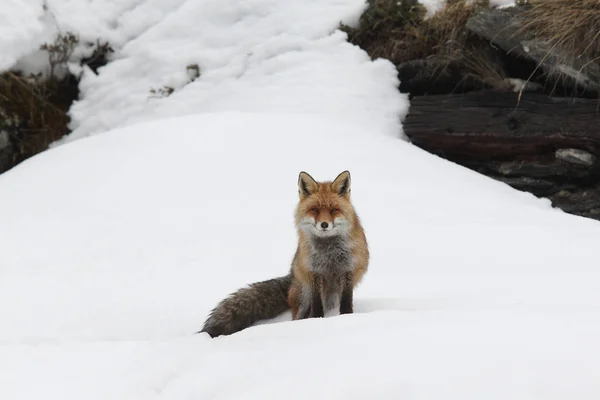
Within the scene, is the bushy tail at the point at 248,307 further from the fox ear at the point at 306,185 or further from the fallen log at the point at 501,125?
the fallen log at the point at 501,125

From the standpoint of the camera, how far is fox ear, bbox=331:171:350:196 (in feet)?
12.4

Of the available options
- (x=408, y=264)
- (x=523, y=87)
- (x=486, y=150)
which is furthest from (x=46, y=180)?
(x=523, y=87)

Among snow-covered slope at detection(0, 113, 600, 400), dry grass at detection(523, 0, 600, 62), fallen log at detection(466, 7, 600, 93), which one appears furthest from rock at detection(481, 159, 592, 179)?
dry grass at detection(523, 0, 600, 62)

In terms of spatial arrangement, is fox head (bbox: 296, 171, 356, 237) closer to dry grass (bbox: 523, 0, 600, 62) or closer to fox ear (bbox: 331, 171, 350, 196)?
fox ear (bbox: 331, 171, 350, 196)

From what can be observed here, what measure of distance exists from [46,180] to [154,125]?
1597mm

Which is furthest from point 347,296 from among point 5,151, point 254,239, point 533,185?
point 5,151

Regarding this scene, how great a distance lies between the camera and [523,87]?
8.20 meters

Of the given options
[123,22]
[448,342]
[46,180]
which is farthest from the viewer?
[123,22]

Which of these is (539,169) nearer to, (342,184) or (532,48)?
(532,48)

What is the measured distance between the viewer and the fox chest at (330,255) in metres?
3.67

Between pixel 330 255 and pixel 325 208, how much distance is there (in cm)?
28

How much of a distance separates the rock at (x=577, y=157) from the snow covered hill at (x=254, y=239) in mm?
640

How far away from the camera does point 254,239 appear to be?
19.9 feet

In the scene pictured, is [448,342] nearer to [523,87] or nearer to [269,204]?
[269,204]
